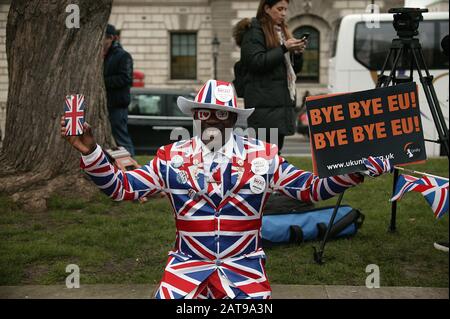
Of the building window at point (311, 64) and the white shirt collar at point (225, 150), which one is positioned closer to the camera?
the white shirt collar at point (225, 150)

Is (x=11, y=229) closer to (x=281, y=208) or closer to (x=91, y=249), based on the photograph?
(x=91, y=249)

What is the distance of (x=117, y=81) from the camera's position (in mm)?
7289

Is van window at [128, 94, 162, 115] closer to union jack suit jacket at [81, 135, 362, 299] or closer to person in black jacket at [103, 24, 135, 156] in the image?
person in black jacket at [103, 24, 135, 156]

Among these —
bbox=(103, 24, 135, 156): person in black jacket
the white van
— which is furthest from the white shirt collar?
the white van

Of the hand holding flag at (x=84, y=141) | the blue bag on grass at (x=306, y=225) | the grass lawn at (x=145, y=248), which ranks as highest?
the hand holding flag at (x=84, y=141)

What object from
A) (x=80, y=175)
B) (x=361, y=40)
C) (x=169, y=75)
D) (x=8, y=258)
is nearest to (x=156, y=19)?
(x=169, y=75)

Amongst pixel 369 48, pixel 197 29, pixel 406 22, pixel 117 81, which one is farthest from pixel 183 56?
pixel 406 22

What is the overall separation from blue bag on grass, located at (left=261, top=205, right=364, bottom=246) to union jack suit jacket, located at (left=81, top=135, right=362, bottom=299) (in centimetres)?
191

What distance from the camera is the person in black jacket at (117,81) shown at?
7301mm

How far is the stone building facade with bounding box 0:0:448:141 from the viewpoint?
27734 mm

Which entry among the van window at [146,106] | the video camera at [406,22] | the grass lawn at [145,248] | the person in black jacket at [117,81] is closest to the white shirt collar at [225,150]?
the grass lawn at [145,248]

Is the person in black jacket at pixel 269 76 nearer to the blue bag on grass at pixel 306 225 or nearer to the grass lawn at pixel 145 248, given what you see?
the blue bag on grass at pixel 306 225

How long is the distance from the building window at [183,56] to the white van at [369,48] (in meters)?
15.7
